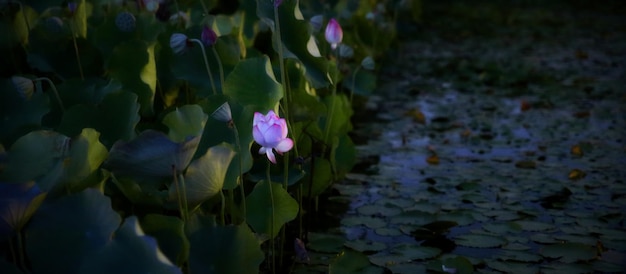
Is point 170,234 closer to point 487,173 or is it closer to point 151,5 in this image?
point 151,5

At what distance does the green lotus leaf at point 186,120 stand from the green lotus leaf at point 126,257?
0.26 m

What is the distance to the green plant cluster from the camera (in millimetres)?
952

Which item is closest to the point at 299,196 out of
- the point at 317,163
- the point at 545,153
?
the point at 317,163

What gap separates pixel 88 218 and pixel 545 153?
172 cm

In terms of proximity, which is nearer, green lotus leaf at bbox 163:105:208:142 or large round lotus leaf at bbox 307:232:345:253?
green lotus leaf at bbox 163:105:208:142

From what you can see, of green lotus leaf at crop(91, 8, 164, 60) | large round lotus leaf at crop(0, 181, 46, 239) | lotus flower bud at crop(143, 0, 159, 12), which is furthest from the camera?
lotus flower bud at crop(143, 0, 159, 12)

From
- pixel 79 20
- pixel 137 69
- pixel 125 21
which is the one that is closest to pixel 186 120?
pixel 137 69

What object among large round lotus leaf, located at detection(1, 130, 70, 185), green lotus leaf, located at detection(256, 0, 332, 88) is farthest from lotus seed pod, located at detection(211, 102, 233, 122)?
green lotus leaf, located at detection(256, 0, 332, 88)

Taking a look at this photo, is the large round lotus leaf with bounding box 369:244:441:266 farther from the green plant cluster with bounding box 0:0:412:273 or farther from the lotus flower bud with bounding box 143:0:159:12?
the lotus flower bud with bounding box 143:0:159:12

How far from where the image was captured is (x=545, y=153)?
232 cm

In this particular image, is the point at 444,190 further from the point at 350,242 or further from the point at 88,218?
the point at 88,218

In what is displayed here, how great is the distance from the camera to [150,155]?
3.30 ft

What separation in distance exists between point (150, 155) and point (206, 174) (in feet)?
0.31

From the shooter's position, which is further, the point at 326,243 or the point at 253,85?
the point at 326,243
